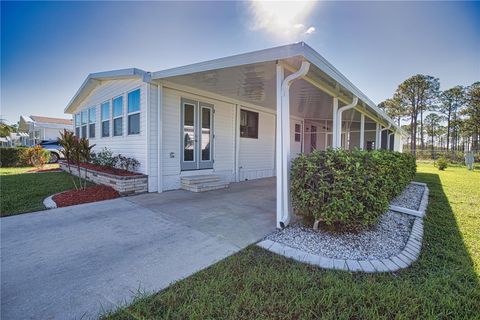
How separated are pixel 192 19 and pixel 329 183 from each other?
6.66 metres

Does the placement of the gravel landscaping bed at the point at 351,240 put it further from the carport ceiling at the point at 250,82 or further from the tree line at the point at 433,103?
the tree line at the point at 433,103

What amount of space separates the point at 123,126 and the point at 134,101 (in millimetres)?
1049

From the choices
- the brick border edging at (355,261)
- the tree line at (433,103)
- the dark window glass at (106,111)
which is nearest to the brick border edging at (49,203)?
the dark window glass at (106,111)

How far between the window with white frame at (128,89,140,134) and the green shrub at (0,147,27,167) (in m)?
10.1

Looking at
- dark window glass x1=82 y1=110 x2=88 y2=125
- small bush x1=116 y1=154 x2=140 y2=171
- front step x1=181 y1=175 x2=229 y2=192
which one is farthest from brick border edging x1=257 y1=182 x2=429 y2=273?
dark window glass x1=82 y1=110 x2=88 y2=125

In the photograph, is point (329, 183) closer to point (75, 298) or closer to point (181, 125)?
point (75, 298)

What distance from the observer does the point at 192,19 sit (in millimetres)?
6969

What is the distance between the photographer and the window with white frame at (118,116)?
7369 millimetres

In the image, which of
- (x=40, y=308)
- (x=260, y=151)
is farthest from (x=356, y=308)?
(x=260, y=151)

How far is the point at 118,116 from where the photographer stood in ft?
24.7

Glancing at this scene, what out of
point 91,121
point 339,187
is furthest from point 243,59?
point 91,121

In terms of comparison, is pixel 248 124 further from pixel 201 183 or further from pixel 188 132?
pixel 201 183

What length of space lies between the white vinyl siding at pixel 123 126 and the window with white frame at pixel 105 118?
0.16 m

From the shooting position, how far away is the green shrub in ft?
38.3
